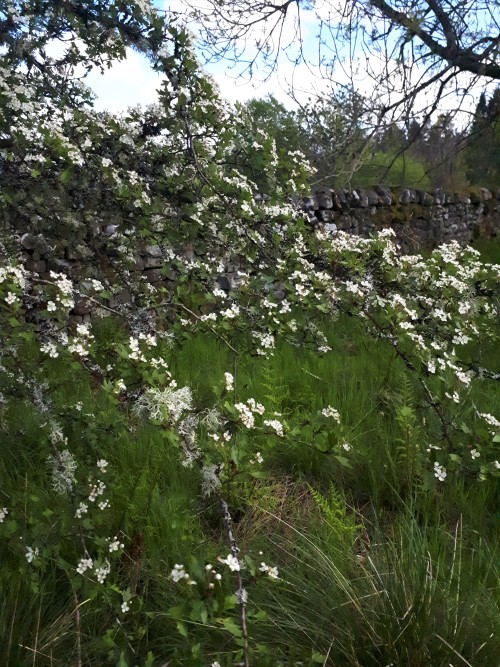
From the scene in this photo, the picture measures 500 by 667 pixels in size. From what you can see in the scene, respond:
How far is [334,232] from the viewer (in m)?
4.46

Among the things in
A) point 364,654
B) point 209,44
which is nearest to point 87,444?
point 364,654

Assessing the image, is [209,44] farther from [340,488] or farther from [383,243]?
[340,488]

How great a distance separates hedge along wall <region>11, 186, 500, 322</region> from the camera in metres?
3.39

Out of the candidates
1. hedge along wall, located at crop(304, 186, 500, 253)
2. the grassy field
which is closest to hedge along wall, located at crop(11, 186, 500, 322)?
hedge along wall, located at crop(304, 186, 500, 253)

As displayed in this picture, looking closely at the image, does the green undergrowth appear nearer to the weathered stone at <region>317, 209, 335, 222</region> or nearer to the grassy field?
the grassy field

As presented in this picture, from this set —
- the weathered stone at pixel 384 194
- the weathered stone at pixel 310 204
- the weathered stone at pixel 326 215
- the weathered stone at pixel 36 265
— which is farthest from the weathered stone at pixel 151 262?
the weathered stone at pixel 384 194

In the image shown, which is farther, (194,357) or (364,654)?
(194,357)

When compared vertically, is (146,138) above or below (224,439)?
above

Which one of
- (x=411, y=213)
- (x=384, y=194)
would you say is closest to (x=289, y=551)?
(x=384, y=194)

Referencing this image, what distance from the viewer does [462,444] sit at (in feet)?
7.98

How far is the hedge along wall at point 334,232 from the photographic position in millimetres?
3395

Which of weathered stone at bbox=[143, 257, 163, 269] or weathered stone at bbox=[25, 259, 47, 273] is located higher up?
weathered stone at bbox=[143, 257, 163, 269]

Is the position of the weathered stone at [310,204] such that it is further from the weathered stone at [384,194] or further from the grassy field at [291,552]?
the grassy field at [291,552]

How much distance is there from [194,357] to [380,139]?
133 inches
